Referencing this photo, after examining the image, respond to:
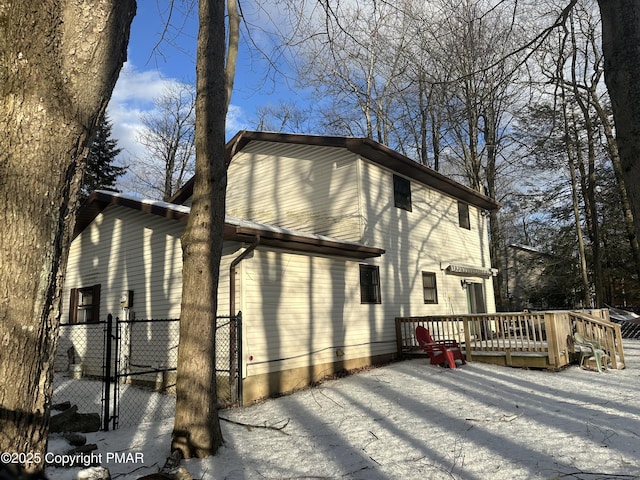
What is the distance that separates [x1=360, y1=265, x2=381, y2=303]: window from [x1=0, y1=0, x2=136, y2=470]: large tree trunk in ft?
28.8

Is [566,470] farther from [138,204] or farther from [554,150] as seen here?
[554,150]

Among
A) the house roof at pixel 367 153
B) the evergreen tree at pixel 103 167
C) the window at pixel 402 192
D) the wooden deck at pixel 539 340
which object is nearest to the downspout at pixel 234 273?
the house roof at pixel 367 153

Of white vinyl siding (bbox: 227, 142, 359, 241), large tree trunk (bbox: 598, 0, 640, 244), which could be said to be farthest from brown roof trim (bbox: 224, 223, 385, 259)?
large tree trunk (bbox: 598, 0, 640, 244)

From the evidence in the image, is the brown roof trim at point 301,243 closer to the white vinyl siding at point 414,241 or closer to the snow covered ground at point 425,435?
the white vinyl siding at point 414,241

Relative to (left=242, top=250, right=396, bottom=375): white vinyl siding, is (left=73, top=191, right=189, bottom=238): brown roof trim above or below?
above

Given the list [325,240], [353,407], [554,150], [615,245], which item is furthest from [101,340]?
[615,245]

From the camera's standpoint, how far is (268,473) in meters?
4.49

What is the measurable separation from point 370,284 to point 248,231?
14.8 feet

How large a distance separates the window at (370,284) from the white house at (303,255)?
0.03m

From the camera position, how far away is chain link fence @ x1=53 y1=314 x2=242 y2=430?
6.87 meters

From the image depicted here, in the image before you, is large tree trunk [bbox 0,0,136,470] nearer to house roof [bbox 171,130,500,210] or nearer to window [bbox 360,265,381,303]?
house roof [bbox 171,130,500,210]

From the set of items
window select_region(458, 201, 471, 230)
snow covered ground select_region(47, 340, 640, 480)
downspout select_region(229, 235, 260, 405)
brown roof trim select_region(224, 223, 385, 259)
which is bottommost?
snow covered ground select_region(47, 340, 640, 480)

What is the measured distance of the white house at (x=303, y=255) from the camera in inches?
331

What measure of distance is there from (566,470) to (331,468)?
2251 mm
